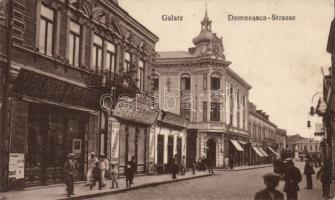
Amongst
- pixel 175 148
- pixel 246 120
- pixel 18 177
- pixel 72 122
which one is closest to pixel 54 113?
pixel 72 122

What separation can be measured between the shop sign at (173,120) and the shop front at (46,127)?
11281mm

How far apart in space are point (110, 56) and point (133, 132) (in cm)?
506

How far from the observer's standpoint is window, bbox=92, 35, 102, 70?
21.1 meters

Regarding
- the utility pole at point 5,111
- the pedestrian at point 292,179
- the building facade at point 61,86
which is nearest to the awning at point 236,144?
the building facade at point 61,86

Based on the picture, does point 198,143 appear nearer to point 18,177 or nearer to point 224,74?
point 224,74

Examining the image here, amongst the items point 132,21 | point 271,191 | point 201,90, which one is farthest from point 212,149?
point 271,191

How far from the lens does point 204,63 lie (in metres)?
44.9

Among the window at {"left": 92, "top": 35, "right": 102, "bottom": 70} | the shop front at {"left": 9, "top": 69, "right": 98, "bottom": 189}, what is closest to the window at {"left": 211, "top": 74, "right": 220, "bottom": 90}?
the window at {"left": 92, "top": 35, "right": 102, "bottom": 70}

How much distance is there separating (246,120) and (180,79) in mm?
15457

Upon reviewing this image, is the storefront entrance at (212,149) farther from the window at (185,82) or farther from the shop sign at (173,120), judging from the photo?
the shop sign at (173,120)

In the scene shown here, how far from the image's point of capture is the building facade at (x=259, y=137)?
62.2 metres

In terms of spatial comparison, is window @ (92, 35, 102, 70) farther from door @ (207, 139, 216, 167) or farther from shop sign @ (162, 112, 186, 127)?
door @ (207, 139, 216, 167)

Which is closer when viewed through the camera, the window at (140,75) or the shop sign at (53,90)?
the shop sign at (53,90)

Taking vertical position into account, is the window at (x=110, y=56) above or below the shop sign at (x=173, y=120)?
above
